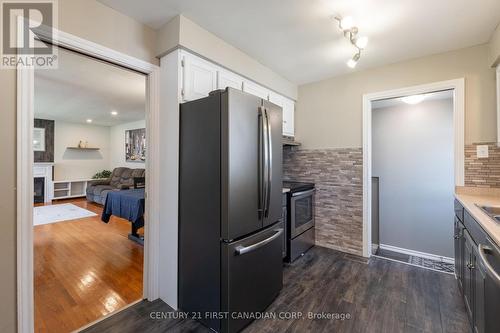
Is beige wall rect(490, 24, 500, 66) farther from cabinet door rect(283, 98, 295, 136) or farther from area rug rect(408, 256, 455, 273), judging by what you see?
area rug rect(408, 256, 455, 273)

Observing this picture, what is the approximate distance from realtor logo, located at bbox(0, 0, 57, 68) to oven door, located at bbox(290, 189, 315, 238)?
2560 millimetres

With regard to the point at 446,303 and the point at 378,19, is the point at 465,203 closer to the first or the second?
the point at 446,303

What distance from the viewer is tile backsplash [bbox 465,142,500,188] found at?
2229 mm

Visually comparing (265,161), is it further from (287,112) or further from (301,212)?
(287,112)

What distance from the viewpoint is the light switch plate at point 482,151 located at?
2261mm

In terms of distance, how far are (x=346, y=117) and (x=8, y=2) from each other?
3333 mm

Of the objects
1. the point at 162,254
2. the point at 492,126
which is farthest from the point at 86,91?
the point at 492,126

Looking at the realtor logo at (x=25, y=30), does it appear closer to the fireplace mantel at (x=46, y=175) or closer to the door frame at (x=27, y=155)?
the door frame at (x=27, y=155)

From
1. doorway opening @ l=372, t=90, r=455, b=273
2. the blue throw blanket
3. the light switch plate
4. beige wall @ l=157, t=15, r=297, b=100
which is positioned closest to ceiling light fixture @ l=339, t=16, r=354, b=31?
beige wall @ l=157, t=15, r=297, b=100

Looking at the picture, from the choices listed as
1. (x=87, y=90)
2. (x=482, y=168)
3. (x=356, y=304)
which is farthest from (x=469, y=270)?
(x=87, y=90)

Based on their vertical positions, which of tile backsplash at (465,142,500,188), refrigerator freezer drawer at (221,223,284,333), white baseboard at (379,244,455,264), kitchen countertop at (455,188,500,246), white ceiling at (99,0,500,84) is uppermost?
white ceiling at (99,0,500,84)

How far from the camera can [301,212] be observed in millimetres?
2996

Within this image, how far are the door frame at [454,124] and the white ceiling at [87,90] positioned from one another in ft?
9.09

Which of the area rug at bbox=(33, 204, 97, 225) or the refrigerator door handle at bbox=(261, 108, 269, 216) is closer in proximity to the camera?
the refrigerator door handle at bbox=(261, 108, 269, 216)
